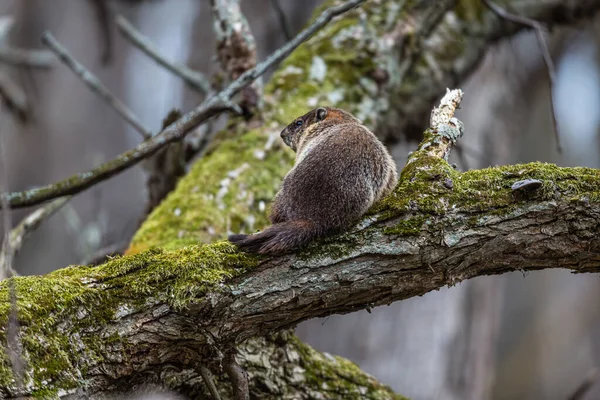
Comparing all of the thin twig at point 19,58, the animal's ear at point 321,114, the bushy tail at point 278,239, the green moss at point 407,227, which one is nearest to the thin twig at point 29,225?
the animal's ear at point 321,114

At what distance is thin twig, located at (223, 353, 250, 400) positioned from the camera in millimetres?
2682

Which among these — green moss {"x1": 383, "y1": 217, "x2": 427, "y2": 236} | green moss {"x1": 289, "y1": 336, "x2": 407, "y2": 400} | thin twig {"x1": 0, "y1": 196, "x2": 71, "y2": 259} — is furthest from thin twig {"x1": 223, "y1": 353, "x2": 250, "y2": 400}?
thin twig {"x1": 0, "y1": 196, "x2": 71, "y2": 259}

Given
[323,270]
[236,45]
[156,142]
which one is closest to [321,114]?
[156,142]

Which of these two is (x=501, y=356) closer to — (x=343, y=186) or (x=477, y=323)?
(x=477, y=323)

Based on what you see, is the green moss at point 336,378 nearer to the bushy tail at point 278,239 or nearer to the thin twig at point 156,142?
the bushy tail at point 278,239

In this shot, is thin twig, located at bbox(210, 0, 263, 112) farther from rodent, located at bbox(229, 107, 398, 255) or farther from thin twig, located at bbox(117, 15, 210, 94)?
rodent, located at bbox(229, 107, 398, 255)

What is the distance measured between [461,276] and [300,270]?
676mm

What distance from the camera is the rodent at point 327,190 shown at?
2.68m

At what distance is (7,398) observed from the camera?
2.17m

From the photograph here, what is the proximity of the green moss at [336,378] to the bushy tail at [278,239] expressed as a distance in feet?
3.08

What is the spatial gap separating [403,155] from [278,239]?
5.46 m

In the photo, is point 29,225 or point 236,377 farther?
point 29,225

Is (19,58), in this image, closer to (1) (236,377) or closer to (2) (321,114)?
(2) (321,114)

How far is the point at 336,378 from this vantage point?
3.45 m
